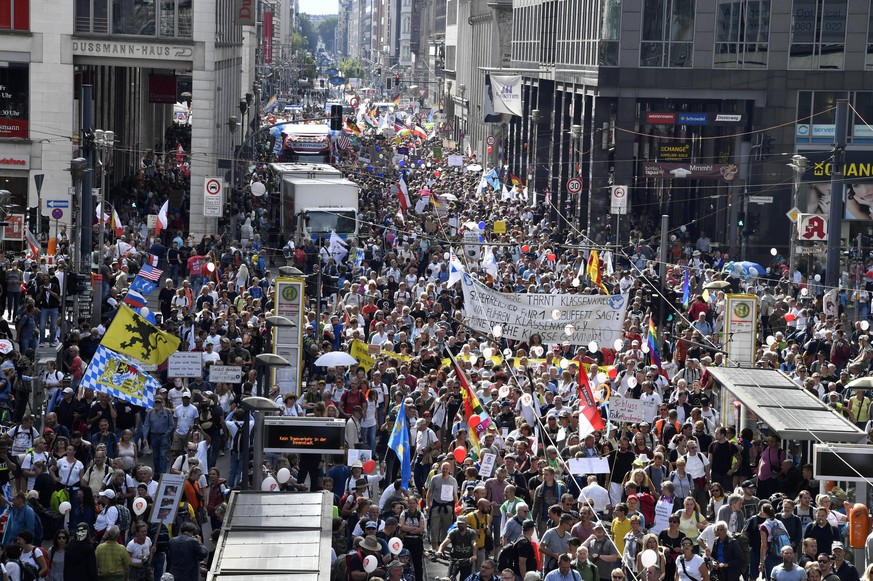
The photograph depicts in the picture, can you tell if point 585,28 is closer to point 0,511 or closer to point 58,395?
point 58,395

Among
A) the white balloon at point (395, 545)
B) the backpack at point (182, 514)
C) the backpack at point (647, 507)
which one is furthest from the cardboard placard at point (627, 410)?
the backpack at point (182, 514)

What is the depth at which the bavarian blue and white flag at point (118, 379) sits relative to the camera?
20531 millimetres

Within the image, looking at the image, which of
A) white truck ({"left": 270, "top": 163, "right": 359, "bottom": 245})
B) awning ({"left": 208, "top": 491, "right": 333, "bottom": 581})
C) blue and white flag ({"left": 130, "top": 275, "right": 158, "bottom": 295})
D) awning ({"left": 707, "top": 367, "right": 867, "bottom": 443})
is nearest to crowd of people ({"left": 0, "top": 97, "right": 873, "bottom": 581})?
awning ({"left": 707, "top": 367, "right": 867, "bottom": 443})

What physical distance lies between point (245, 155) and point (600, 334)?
153ft

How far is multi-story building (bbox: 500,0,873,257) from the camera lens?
51.7 metres

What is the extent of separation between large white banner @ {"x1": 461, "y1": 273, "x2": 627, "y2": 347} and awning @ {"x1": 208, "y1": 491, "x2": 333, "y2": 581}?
1260cm

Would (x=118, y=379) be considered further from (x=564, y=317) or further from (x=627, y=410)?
(x=564, y=317)

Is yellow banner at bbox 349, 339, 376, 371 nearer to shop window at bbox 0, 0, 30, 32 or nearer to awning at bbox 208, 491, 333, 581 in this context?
awning at bbox 208, 491, 333, 581

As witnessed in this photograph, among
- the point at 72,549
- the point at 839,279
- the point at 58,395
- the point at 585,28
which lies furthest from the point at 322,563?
the point at 585,28

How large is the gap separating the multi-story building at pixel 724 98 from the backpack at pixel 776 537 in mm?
35253

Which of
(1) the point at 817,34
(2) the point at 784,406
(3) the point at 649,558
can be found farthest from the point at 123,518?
(1) the point at 817,34

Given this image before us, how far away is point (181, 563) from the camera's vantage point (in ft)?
50.9

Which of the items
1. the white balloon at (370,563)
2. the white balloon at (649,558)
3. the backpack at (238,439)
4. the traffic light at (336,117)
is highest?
the traffic light at (336,117)

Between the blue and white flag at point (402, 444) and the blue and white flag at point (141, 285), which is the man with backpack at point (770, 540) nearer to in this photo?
the blue and white flag at point (402, 444)
